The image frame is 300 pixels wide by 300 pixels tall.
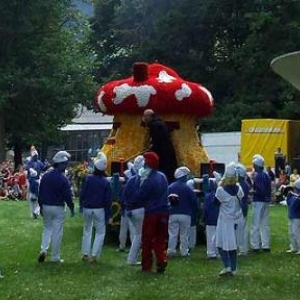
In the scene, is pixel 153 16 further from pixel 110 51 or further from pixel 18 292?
pixel 18 292

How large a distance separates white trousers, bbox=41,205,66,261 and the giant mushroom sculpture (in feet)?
13.0

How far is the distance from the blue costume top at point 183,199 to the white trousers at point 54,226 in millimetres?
2226

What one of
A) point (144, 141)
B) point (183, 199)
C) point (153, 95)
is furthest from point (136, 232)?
point (153, 95)

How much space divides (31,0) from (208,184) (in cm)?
3033

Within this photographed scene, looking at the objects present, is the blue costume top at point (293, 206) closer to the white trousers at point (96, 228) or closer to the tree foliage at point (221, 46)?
the white trousers at point (96, 228)

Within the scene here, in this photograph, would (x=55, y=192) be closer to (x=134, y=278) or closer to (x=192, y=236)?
(x=134, y=278)

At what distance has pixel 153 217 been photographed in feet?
43.1

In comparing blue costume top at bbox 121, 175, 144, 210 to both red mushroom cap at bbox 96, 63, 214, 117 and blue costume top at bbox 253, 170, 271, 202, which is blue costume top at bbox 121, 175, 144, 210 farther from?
red mushroom cap at bbox 96, 63, 214, 117

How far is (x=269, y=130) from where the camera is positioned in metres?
33.6

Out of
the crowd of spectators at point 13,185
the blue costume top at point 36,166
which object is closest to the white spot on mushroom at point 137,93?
the blue costume top at point 36,166

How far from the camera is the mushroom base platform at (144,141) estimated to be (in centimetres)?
1791

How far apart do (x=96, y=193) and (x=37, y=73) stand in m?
31.9

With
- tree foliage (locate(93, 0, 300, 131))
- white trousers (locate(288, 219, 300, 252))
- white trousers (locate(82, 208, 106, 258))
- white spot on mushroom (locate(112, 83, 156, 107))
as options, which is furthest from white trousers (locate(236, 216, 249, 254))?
tree foliage (locate(93, 0, 300, 131))

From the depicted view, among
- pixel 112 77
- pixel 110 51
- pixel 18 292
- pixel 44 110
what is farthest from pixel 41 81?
pixel 18 292
